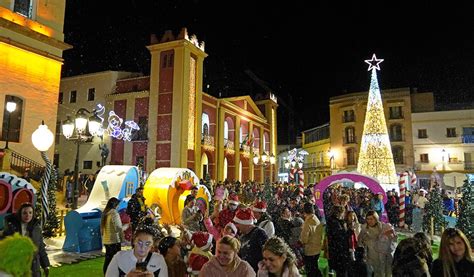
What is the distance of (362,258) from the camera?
21.2ft

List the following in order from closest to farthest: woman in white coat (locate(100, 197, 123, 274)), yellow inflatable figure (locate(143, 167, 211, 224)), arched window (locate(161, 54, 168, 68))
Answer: woman in white coat (locate(100, 197, 123, 274)) → yellow inflatable figure (locate(143, 167, 211, 224)) → arched window (locate(161, 54, 168, 68))

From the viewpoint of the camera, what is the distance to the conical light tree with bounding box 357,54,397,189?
20.4m

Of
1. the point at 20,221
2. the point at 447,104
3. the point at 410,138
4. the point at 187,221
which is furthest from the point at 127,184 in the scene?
the point at 447,104

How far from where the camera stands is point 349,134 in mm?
44156

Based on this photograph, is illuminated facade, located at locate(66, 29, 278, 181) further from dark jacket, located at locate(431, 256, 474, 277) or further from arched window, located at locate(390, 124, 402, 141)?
dark jacket, located at locate(431, 256, 474, 277)

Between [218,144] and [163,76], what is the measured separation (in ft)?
28.2

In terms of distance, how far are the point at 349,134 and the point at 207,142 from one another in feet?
73.5

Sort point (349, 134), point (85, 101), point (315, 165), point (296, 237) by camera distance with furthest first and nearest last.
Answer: point (315, 165), point (349, 134), point (85, 101), point (296, 237)

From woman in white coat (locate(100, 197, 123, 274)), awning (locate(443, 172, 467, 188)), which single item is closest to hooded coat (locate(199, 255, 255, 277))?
woman in white coat (locate(100, 197, 123, 274))

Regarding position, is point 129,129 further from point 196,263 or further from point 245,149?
point 196,263

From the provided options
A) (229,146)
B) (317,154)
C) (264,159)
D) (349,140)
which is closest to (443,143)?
(349,140)

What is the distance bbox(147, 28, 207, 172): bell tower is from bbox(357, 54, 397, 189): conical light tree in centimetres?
1280

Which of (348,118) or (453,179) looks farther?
(348,118)

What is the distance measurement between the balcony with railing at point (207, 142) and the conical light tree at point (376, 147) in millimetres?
13478
